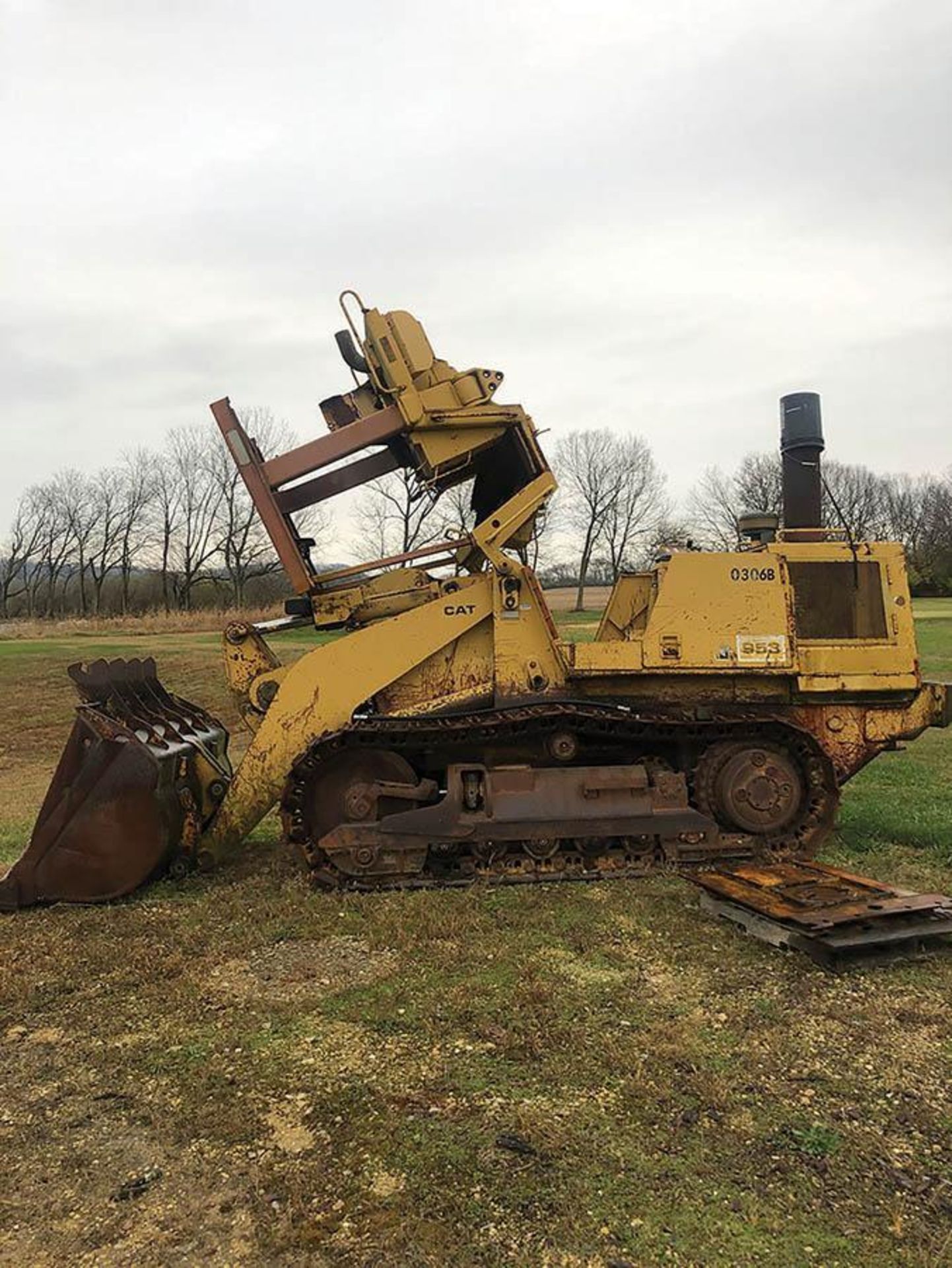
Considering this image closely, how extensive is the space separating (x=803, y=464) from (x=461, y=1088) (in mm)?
5840

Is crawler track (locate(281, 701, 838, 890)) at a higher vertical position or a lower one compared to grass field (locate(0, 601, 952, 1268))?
higher

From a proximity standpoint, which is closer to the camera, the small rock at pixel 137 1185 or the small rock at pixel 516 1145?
the small rock at pixel 137 1185

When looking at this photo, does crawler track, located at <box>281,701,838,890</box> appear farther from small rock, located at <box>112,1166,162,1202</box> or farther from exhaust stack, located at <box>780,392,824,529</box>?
small rock, located at <box>112,1166,162,1202</box>

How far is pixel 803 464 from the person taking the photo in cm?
759

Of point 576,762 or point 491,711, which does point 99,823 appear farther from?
point 576,762

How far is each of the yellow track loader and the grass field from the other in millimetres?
519

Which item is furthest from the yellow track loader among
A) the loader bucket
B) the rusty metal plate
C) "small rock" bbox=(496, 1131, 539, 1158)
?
"small rock" bbox=(496, 1131, 539, 1158)

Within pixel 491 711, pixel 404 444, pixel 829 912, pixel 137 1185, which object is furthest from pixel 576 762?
Result: pixel 137 1185

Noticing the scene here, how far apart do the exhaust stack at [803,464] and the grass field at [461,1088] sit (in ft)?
11.6

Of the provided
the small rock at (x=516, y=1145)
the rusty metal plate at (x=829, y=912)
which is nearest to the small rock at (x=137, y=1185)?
the small rock at (x=516, y=1145)

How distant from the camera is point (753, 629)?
21.3ft

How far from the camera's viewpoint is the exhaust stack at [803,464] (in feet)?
24.8

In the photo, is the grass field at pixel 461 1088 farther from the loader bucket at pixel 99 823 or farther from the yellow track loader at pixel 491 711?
the yellow track loader at pixel 491 711

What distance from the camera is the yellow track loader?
6211 millimetres
